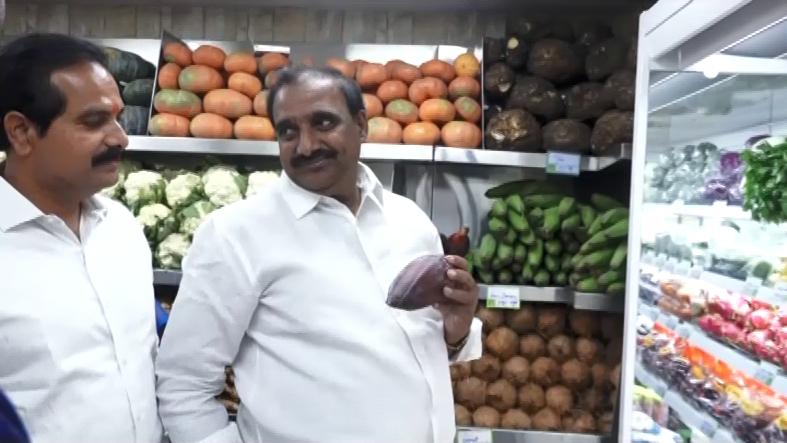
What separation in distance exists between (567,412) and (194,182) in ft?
5.97

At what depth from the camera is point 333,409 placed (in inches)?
61.5

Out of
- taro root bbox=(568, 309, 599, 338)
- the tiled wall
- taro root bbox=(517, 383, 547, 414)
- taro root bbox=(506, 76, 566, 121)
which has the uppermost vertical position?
the tiled wall

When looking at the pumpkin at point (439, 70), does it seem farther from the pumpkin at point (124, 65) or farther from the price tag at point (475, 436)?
the price tag at point (475, 436)

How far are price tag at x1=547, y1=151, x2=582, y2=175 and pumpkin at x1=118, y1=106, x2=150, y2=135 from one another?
1711mm

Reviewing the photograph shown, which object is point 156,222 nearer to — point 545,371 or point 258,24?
point 258,24

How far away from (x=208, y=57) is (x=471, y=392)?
1.81m

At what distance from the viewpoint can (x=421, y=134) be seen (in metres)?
2.72

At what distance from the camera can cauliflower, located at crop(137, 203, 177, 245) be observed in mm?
2803

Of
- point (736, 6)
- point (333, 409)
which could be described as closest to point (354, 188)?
point (333, 409)

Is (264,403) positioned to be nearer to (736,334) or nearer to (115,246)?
(115,246)

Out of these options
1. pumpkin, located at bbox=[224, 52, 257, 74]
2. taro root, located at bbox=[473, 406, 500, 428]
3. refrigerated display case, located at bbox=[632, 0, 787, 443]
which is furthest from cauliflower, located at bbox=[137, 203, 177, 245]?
refrigerated display case, located at bbox=[632, 0, 787, 443]

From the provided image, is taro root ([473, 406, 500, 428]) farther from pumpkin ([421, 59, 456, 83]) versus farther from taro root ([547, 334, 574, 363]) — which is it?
pumpkin ([421, 59, 456, 83])

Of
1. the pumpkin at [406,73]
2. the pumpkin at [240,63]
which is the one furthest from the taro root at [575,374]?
the pumpkin at [240,63]

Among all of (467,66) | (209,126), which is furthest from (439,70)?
(209,126)
